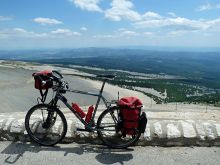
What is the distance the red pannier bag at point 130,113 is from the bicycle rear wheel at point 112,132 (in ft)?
0.49

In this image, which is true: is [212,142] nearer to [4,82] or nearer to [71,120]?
[71,120]

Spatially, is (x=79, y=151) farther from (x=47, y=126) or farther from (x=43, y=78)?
(x=43, y=78)

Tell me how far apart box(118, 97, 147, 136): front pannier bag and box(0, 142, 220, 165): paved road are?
0.39 m

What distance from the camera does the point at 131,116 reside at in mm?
5293

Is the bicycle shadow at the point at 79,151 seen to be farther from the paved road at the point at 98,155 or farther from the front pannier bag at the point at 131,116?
the front pannier bag at the point at 131,116

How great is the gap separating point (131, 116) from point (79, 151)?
1.02 m

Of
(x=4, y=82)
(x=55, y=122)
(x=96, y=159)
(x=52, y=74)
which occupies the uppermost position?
(x=52, y=74)

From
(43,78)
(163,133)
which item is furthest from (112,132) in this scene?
(43,78)

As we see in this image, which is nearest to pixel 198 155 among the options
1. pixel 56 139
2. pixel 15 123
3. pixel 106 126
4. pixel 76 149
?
pixel 106 126

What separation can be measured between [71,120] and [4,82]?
60.5 m

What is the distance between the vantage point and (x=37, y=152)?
5336 millimetres

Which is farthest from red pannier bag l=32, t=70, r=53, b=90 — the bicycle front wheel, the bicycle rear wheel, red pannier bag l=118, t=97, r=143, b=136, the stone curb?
red pannier bag l=118, t=97, r=143, b=136

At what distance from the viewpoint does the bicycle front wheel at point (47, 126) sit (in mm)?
5691

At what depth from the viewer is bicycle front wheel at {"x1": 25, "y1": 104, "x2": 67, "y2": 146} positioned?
18.7 ft
